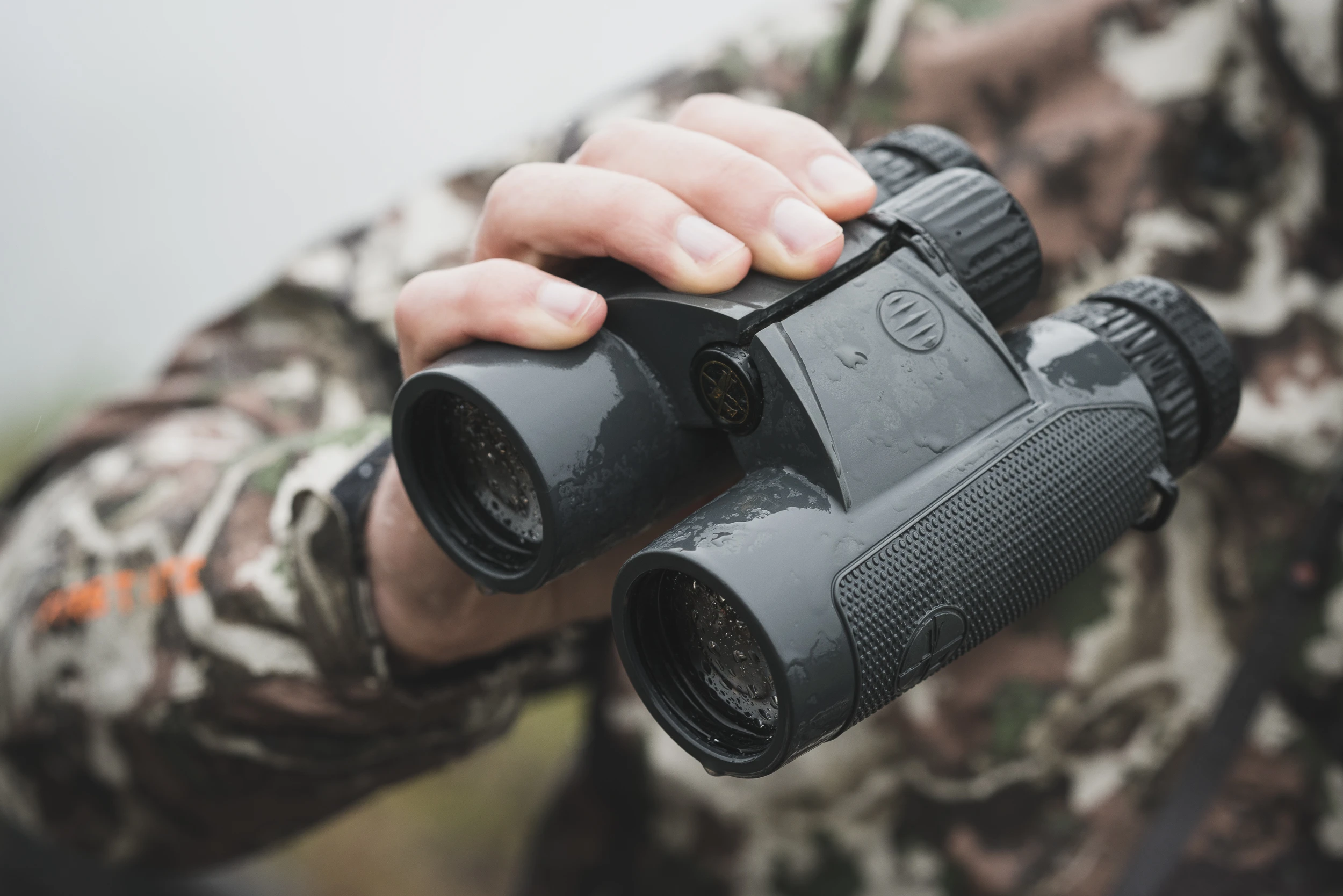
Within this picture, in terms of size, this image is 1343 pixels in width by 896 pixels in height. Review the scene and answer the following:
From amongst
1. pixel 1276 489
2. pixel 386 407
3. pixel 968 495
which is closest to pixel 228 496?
pixel 386 407

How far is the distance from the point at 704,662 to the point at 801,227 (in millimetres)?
230

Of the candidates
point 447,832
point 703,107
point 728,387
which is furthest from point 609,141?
point 447,832

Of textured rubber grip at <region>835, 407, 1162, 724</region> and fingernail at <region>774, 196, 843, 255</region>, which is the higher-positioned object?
fingernail at <region>774, 196, 843, 255</region>

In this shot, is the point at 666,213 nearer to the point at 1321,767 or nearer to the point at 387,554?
the point at 387,554

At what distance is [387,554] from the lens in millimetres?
777

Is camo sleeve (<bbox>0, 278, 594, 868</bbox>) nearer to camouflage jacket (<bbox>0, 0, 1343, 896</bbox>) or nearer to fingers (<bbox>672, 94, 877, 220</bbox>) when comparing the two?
camouflage jacket (<bbox>0, 0, 1343, 896</bbox>)

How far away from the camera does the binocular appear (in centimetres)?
49

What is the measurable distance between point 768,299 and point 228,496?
549mm

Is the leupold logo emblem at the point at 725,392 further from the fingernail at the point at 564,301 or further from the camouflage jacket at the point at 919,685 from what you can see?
the camouflage jacket at the point at 919,685

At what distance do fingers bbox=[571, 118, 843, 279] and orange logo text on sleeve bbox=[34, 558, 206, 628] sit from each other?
0.49m

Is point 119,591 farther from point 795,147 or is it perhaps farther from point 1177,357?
point 1177,357

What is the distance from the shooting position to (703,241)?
576 millimetres

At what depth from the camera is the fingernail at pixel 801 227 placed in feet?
1.86

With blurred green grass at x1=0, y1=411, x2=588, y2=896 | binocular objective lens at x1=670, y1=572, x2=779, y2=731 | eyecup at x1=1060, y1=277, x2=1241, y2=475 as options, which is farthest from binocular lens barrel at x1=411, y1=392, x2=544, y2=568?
blurred green grass at x1=0, y1=411, x2=588, y2=896
